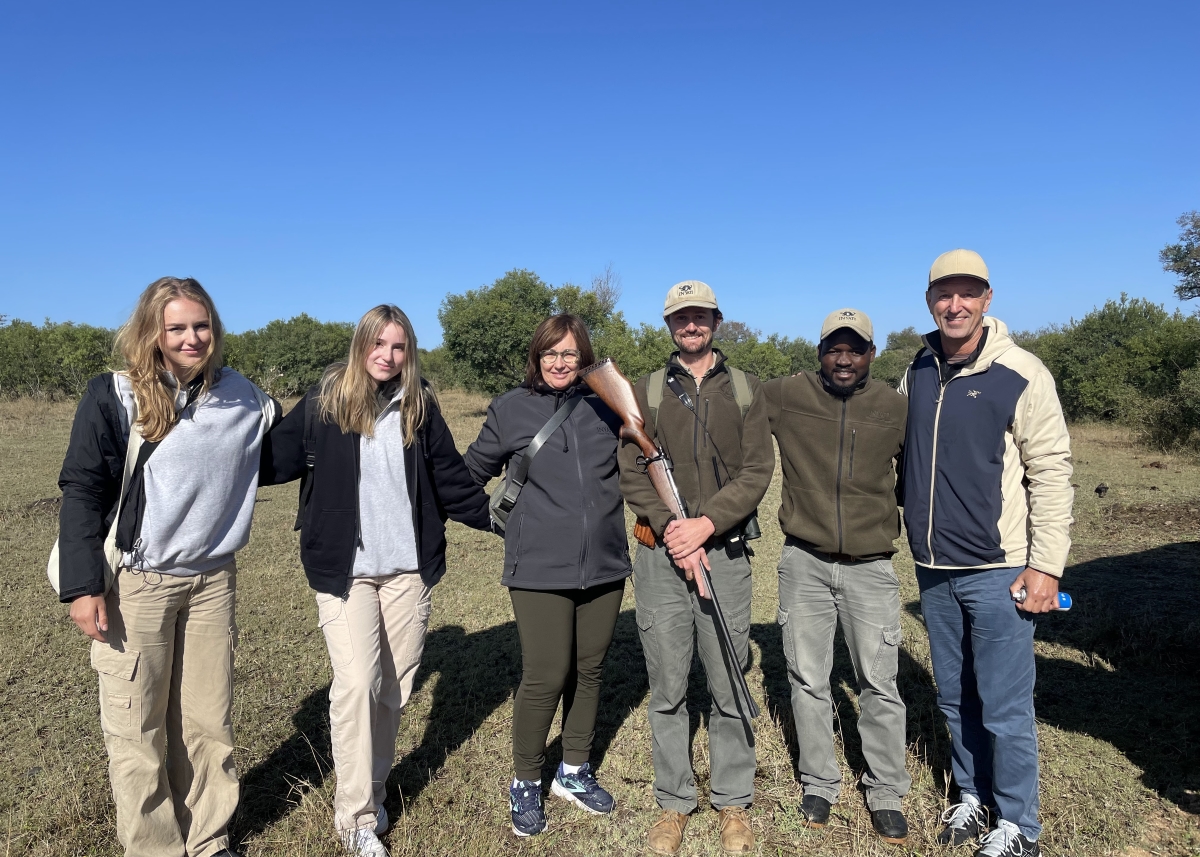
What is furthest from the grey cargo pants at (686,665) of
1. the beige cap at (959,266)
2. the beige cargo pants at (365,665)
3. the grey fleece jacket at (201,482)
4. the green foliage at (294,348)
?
the green foliage at (294,348)

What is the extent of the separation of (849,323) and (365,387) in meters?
2.20

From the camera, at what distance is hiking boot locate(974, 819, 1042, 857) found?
10.4ft

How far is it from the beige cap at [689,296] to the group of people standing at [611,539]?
1 cm

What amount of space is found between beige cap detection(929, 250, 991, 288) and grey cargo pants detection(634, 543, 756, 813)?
1.56 m

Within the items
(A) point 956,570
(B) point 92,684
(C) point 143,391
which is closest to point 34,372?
(B) point 92,684

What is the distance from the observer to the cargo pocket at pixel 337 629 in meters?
3.21

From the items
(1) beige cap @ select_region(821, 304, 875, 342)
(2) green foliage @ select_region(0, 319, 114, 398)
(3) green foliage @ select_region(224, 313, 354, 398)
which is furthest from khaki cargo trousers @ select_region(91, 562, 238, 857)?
(3) green foliage @ select_region(224, 313, 354, 398)

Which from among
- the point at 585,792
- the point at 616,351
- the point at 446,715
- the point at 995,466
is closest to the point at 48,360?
the point at 616,351

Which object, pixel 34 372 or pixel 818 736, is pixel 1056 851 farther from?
pixel 34 372

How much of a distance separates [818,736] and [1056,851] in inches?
45.0

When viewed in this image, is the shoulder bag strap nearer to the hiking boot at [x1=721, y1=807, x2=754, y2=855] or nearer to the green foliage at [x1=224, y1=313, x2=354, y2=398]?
the hiking boot at [x1=721, y1=807, x2=754, y2=855]

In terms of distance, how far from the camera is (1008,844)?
3.17 meters

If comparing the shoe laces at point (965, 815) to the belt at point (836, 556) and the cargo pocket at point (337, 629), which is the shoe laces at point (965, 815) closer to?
the belt at point (836, 556)

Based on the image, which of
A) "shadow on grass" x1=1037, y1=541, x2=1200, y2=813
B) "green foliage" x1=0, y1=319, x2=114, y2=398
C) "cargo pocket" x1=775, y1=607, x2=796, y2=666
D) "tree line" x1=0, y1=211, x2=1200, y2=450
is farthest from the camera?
"green foliage" x1=0, y1=319, x2=114, y2=398
